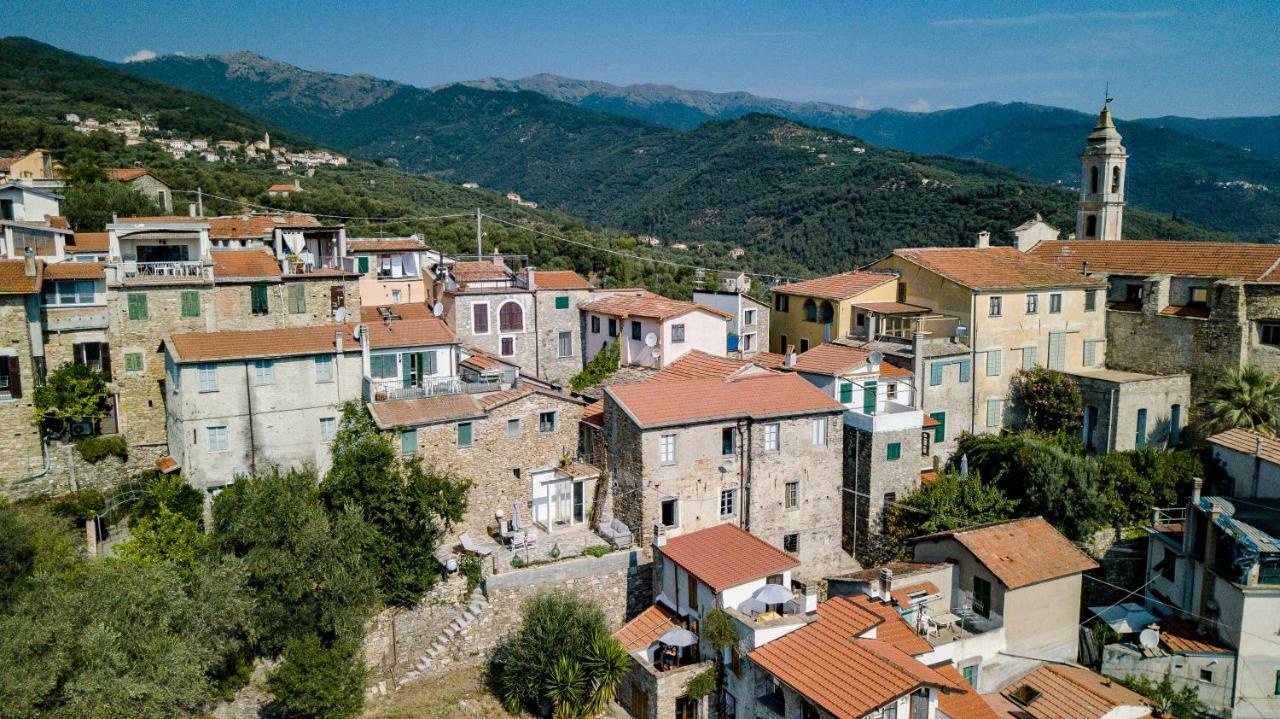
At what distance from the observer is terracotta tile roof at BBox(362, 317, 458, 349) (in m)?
30.9

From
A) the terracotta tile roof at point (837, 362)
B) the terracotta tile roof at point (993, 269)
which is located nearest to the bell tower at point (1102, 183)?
the terracotta tile roof at point (993, 269)

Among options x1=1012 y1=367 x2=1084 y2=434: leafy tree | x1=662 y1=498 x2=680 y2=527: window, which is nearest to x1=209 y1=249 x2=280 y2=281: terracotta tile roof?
x1=662 y1=498 x2=680 y2=527: window

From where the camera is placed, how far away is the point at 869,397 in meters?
31.0

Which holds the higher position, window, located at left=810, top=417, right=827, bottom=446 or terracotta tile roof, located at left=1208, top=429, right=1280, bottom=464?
window, located at left=810, top=417, right=827, bottom=446

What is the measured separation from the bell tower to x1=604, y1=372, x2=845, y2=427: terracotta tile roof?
980 inches

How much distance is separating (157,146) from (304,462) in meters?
53.8

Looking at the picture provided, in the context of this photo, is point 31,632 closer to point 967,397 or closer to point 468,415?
point 468,415

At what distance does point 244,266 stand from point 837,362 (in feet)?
74.3

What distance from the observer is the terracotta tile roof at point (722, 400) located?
2700 centimetres

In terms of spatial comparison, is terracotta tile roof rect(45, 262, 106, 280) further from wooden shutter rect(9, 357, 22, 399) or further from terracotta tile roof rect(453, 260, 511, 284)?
terracotta tile roof rect(453, 260, 511, 284)

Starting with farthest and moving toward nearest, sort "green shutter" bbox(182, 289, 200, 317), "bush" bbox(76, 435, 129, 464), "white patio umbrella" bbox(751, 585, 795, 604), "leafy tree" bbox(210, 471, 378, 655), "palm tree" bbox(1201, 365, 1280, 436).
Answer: "palm tree" bbox(1201, 365, 1280, 436) → "green shutter" bbox(182, 289, 200, 317) → "bush" bbox(76, 435, 129, 464) → "leafy tree" bbox(210, 471, 378, 655) → "white patio umbrella" bbox(751, 585, 795, 604)

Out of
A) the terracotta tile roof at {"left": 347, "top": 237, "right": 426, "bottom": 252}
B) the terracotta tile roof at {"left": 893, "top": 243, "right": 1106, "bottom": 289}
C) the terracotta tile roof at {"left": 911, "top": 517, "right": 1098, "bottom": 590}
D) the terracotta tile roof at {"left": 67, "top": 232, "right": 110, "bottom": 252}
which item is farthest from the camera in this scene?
the terracotta tile roof at {"left": 347, "top": 237, "right": 426, "bottom": 252}

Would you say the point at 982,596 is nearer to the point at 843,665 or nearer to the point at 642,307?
the point at 843,665

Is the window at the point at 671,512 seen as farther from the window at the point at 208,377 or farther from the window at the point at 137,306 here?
the window at the point at 137,306
